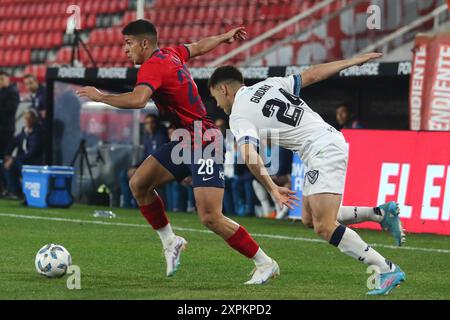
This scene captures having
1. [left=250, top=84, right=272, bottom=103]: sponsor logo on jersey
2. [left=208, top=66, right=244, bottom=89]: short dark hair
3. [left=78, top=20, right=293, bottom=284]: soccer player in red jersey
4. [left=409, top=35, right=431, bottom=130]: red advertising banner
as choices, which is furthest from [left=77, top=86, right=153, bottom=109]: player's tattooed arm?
[left=409, top=35, right=431, bottom=130]: red advertising banner

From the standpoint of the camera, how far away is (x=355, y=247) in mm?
7711

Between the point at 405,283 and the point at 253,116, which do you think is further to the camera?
the point at 405,283

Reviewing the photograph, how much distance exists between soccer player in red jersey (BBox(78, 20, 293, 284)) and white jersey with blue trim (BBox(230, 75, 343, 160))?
27.0 inches

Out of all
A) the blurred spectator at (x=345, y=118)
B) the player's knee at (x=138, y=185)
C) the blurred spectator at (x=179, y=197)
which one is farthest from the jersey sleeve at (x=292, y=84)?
the blurred spectator at (x=179, y=197)

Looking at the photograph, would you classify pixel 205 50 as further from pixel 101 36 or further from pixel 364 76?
pixel 101 36

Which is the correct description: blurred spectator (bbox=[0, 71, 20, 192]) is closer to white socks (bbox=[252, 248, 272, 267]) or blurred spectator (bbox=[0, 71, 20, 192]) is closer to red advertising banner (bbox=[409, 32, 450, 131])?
red advertising banner (bbox=[409, 32, 450, 131])

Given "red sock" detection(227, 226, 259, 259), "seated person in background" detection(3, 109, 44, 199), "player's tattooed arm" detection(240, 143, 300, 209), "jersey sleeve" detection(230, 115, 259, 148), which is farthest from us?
"seated person in background" detection(3, 109, 44, 199)

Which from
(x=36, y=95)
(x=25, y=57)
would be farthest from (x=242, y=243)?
(x=25, y=57)

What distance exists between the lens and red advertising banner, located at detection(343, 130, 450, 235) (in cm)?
1393

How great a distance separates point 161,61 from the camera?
8680mm

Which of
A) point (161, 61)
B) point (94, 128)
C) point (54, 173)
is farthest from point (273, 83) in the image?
point (94, 128)

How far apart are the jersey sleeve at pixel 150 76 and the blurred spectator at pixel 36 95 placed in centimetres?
1150

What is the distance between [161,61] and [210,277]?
6.18 feet

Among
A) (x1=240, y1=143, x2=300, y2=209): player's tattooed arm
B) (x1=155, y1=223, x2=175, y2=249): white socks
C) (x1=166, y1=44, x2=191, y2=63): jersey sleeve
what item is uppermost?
(x1=166, y1=44, x2=191, y2=63): jersey sleeve
